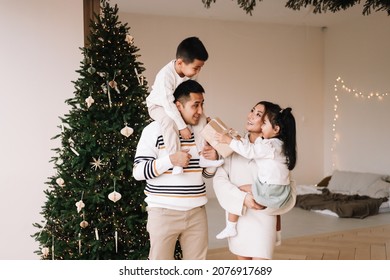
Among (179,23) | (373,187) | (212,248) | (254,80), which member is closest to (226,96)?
(254,80)

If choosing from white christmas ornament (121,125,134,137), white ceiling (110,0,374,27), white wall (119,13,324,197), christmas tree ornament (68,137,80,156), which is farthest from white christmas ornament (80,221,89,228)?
white wall (119,13,324,197)

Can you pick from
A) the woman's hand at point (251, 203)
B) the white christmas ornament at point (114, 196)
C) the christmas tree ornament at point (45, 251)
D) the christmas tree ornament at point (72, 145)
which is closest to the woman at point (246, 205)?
the woman's hand at point (251, 203)

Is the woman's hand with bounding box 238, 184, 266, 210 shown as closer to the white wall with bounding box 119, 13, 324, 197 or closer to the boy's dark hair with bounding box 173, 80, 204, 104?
the boy's dark hair with bounding box 173, 80, 204, 104

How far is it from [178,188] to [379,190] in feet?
16.2

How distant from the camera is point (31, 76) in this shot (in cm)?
351

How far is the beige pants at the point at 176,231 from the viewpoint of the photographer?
7.17 ft

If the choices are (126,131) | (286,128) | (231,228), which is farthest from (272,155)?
(126,131)

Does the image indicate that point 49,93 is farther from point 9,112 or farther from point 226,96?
point 226,96

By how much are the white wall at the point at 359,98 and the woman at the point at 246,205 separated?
5399 millimetres

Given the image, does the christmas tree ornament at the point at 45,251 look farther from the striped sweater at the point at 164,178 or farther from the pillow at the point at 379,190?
the pillow at the point at 379,190

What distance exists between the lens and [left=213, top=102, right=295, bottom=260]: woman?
7.27 ft

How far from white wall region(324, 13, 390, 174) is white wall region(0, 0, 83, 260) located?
16.4 ft

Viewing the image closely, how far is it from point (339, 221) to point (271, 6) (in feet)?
9.25

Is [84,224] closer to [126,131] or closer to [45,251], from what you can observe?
[45,251]
